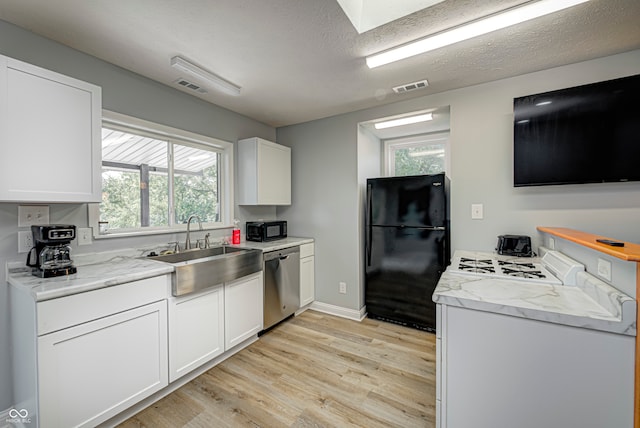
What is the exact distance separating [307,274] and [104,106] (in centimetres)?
254

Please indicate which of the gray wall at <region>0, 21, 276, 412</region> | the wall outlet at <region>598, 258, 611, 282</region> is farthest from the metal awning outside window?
the wall outlet at <region>598, 258, 611, 282</region>

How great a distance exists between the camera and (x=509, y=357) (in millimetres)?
1127

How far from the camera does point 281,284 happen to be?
113 inches

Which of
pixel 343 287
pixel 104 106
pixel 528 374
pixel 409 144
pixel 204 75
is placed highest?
pixel 204 75

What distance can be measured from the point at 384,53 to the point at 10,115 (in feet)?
7.50

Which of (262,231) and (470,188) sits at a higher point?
(470,188)

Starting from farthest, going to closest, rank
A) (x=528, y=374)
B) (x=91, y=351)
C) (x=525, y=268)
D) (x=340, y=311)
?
(x=340, y=311) < (x=525, y=268) < (x=91, y=351) < (x=528, y=374)

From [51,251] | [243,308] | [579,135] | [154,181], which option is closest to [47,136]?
[51,251]

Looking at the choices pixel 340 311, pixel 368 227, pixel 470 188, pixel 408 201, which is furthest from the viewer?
pixel 340 311

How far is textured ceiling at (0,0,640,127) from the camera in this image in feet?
4.91

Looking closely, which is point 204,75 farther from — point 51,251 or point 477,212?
point 477,212

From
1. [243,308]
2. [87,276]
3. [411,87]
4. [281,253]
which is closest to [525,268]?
[411,87]

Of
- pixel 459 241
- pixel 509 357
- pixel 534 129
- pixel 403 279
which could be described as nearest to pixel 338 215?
pixel 403 279

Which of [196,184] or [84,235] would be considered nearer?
[84,235]
